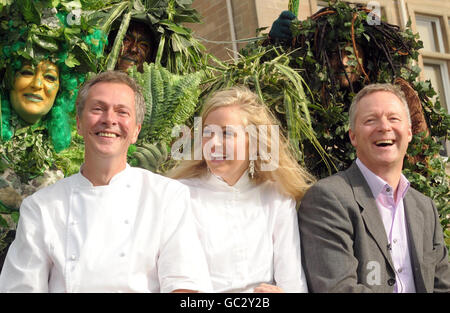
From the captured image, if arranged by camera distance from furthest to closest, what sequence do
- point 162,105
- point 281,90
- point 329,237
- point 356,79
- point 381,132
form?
point 356,79
point 281,90
point 162,105
point 381,132
point 329,237

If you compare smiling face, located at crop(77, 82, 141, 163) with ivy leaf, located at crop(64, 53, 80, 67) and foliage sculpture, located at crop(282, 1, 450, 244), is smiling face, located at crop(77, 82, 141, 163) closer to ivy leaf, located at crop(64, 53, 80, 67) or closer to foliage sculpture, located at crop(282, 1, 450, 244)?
ivy leaf, located at crop(64, 53, 80, 67)

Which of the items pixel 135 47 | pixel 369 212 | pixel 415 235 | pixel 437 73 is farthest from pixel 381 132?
pixel 437 73

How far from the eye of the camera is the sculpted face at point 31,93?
3.08 metres

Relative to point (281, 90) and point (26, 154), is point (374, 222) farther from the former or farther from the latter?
point (26, 154)

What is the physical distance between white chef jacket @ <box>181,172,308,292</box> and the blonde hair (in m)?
0.07

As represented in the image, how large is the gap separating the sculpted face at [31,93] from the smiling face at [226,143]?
81 cm

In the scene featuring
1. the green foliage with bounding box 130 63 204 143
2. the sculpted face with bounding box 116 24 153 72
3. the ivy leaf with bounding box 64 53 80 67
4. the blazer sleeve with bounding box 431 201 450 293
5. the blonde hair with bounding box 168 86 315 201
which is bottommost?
the blazer sleeve with bounding box 431 201 450 293

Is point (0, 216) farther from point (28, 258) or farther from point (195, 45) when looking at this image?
point (195, 45)

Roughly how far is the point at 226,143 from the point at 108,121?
0.56 m

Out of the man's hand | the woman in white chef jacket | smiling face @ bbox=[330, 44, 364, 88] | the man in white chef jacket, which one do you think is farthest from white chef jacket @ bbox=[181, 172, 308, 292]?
the man's hand

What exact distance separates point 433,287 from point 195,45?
2.08 meters

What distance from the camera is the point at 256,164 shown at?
9.76ft

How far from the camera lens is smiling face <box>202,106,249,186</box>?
9.24ft

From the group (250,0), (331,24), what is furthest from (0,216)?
(250,0)
